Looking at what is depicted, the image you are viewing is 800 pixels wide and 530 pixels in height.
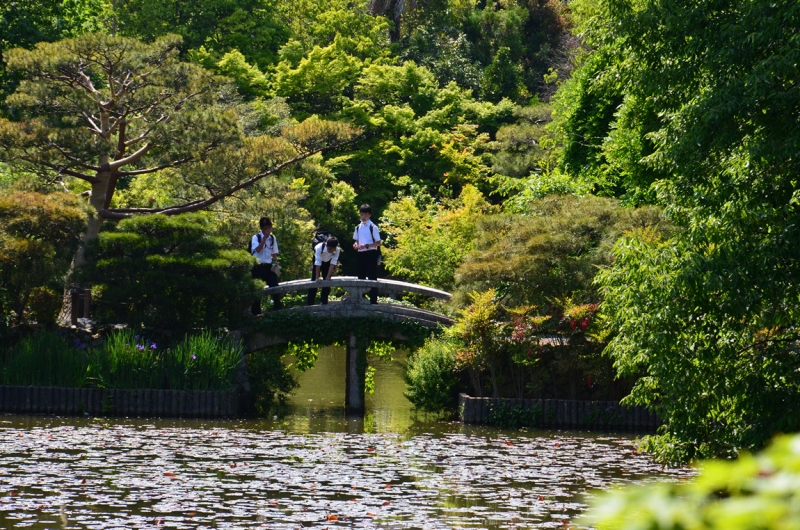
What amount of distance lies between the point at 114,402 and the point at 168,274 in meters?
2.24

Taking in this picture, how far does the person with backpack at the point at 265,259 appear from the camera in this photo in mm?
19500

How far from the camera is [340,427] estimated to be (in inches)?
698

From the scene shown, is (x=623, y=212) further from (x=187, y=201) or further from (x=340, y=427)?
(x=187, y=201)

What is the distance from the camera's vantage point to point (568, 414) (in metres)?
18.0

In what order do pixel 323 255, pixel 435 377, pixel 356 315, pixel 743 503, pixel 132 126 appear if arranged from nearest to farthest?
pixel 743 503, pixel 435 377, pixel 323 255, pixel 356 315, pixel 132 126

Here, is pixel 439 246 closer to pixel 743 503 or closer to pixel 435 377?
pixel 435 377

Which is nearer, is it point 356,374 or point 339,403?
point 356,374

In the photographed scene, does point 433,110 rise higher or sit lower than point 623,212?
higher

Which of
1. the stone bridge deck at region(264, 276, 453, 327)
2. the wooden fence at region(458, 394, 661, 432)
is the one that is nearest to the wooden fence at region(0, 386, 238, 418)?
the stone bridge deck at region(264, 276, 453, 327)

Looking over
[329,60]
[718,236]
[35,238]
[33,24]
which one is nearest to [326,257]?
[35,238]

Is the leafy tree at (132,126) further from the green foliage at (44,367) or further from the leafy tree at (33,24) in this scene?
the leafy tree at (33,24)

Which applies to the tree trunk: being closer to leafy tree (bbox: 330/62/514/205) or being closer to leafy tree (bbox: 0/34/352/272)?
leafy tree (bbox: 0/34/352/272)

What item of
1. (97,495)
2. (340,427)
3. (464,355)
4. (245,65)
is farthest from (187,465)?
(245,65)

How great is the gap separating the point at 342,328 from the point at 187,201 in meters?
4.90
